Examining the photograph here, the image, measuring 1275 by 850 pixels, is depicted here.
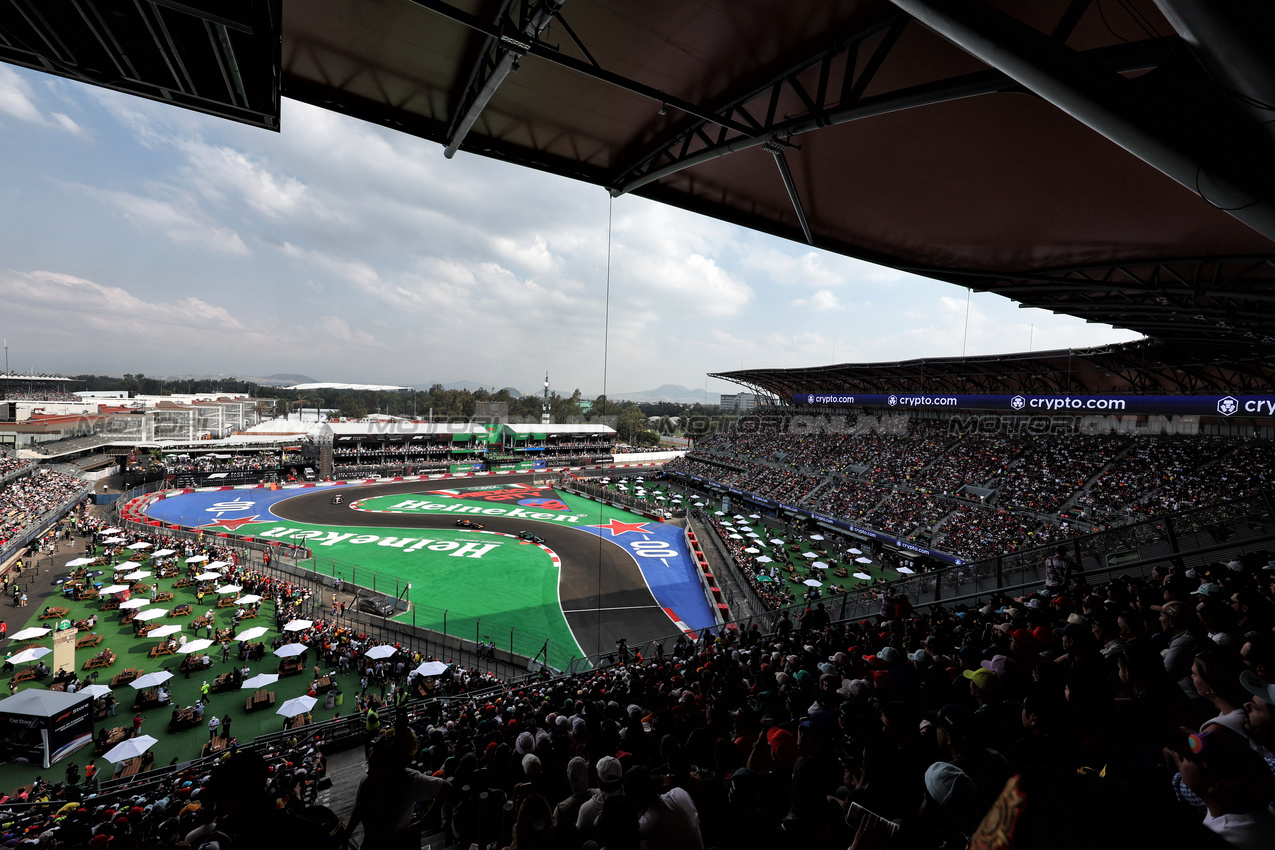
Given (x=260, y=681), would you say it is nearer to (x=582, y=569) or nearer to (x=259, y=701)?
(x=259, y=701)

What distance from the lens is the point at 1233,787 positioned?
1.93m

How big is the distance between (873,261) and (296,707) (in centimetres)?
1606

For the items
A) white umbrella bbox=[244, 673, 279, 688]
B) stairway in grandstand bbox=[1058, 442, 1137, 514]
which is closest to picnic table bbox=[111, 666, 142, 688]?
white umbrella bbox=[244, 673, 279, 688]

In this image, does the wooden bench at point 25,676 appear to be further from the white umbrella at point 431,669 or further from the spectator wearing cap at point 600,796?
the spectator wearing cap at point 600,796

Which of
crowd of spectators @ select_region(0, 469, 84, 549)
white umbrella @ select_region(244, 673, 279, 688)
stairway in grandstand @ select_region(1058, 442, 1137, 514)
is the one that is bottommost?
white umbrella @ select_region(244, 673, 279, 688)

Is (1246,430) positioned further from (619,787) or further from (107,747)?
(107,747)

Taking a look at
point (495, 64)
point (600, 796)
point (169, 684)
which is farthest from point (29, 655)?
point (495, 64)

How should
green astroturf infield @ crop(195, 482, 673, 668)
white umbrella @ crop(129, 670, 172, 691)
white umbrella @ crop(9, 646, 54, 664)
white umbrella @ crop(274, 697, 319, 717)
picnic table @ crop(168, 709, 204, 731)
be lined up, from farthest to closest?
1. green astroturf infield @ crop(195, 482, 673, 668)
2. white umbrella @ crop(9, 646, 54, 664)
3. white umbrella @ crop(129, 670, 172, 691)
4. picnic table @ crop(168, 709, 204, 731)
5. white umbrella @ crop(274, 697, 319, 717)

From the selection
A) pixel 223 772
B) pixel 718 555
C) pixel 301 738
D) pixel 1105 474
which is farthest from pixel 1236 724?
pixel 1105 474

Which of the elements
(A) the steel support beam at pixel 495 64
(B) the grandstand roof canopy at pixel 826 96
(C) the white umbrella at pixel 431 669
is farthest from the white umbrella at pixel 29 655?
(A) the steel support beam at pixel 495 64

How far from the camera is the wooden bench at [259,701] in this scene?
1291cm

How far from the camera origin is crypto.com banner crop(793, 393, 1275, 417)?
21469 mm

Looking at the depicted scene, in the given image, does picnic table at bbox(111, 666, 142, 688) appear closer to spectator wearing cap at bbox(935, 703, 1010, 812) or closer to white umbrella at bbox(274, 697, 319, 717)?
white umbrella at bbox(274, 697, 319, 717)

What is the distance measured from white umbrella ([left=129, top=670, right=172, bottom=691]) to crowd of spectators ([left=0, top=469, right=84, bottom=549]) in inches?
646
